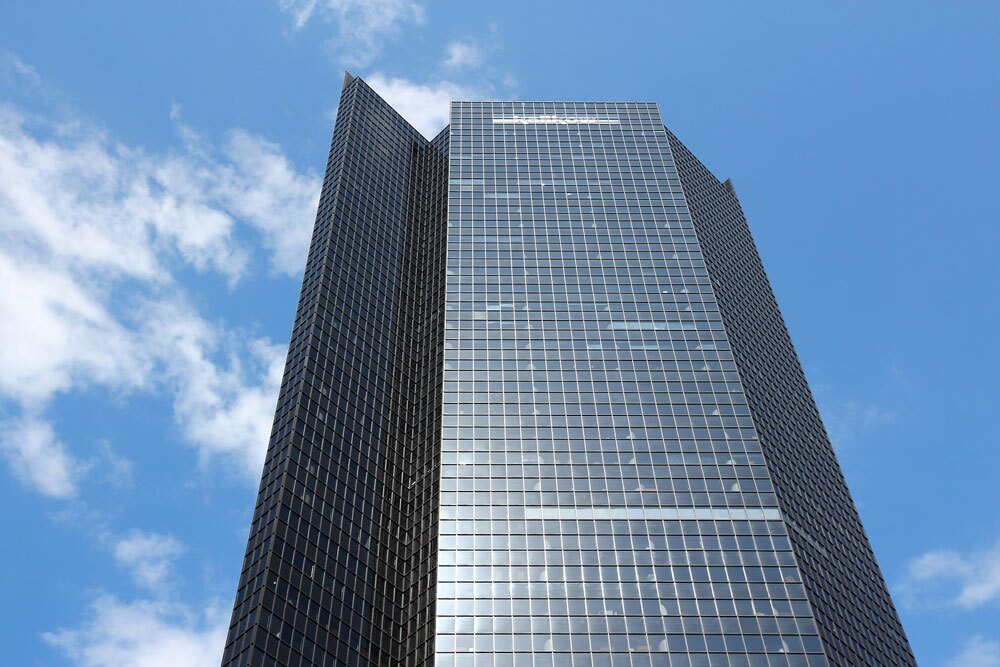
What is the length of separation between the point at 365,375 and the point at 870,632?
5931 cm

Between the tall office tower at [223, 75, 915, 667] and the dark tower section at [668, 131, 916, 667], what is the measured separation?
0.46 metres

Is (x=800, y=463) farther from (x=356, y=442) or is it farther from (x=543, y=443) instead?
(x=356, y=442)

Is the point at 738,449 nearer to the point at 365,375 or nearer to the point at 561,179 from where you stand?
the point at 365,375

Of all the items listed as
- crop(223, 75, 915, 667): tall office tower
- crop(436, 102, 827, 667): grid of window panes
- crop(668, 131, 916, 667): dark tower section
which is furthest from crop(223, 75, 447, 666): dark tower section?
crop(668, 131, 916, 667): dark tower section

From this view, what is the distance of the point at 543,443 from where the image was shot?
339ft

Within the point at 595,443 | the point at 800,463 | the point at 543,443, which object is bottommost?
the point at 595,443

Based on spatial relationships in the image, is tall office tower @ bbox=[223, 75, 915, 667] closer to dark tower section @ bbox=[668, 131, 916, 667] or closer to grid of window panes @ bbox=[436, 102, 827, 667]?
grid of window panes @ bbox=[436, 102, 827, 667]

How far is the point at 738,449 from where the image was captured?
103312 mm

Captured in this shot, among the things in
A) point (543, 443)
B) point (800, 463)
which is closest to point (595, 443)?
point (543, 443)

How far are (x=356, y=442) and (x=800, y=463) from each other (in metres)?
50.2

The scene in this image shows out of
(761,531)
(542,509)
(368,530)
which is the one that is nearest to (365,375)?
(368,530)

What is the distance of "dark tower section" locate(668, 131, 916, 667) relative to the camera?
99188 millimetres

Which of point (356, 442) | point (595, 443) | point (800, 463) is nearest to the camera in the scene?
point (595, 443)

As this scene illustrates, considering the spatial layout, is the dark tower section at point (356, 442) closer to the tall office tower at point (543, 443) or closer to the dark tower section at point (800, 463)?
the tall office tower at point (543, 443)
